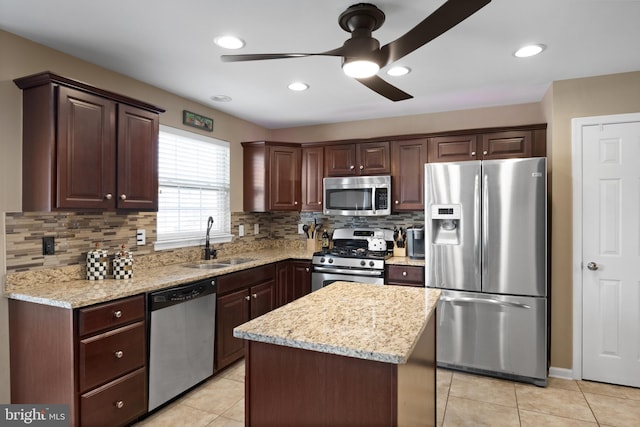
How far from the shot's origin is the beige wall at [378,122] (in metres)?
2.25

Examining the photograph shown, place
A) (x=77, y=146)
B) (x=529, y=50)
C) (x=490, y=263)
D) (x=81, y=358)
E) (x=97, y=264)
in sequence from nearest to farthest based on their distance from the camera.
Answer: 1. (x=81, y=358)
2. (x=77, y=146)
3. (x=529, y=50)
4. (x=97, y=264)
5. (x=490, y=263)

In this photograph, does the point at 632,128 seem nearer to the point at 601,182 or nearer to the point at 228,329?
the point at 601,182

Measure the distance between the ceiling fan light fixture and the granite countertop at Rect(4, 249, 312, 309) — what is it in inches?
72.1

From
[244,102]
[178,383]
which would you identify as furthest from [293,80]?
[178,383]

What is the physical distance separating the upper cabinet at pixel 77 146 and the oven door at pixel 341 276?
1.92 metres

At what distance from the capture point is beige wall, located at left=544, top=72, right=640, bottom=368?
3.05 m

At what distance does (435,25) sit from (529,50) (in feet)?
4.52

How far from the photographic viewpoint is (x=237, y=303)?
3281 millimetres

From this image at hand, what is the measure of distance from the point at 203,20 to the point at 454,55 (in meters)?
1.68

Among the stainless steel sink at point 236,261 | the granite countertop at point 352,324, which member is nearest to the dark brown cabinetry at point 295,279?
the stainless steel sink at point 236,261

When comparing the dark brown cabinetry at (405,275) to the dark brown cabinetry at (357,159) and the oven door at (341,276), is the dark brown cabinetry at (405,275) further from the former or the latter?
the dark brown cabinetry at (357,159)

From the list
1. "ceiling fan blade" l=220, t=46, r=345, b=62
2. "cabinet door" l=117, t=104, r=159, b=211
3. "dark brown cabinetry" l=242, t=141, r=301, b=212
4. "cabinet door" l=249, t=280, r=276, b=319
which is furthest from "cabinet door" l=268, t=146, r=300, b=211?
"ceiling fan blade" l=220, t=46, r=345, b=62

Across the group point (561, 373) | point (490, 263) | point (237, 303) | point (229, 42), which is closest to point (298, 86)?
point (229, 42)

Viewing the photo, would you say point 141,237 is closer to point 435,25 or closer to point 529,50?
point 435,25
